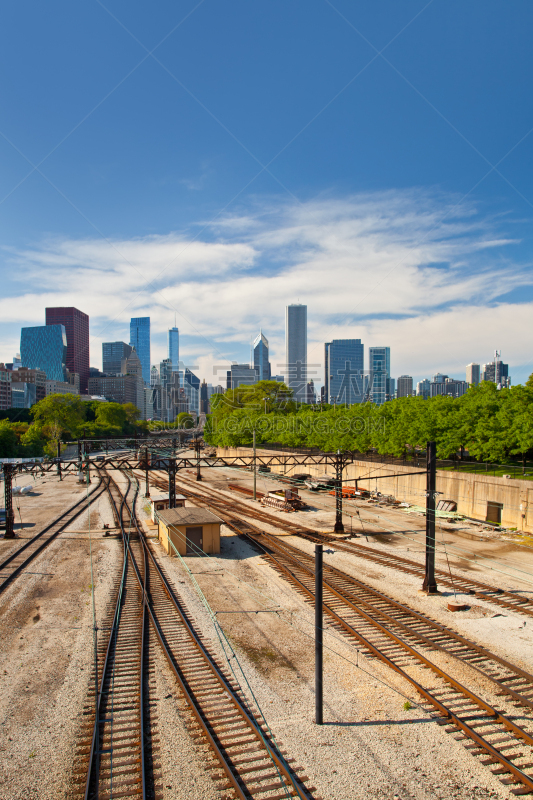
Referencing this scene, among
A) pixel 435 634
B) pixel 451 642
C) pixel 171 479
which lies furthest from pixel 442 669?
pixel 171 479

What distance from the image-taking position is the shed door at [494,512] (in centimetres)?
3344

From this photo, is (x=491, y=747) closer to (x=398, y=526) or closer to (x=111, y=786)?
(x=111, y=786)

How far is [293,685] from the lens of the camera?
12.4 meters

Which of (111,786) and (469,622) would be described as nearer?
(111,786)

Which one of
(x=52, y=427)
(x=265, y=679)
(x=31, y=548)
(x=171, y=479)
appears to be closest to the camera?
(x=265, y=679)

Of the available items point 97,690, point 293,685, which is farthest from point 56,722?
point 293,685

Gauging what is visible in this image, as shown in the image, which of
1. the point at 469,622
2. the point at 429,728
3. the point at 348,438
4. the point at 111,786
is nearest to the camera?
the point at 111,786

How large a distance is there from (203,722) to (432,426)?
3468 centimetres

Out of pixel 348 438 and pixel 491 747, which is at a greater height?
pixel 348 438

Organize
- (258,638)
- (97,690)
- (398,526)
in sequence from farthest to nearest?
(398,526) → (258,638) → (97,690)

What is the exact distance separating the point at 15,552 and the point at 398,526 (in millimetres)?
26917

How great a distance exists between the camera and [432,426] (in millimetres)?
40406

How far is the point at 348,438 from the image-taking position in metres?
50.2

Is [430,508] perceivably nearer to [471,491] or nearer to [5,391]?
[471,491]
